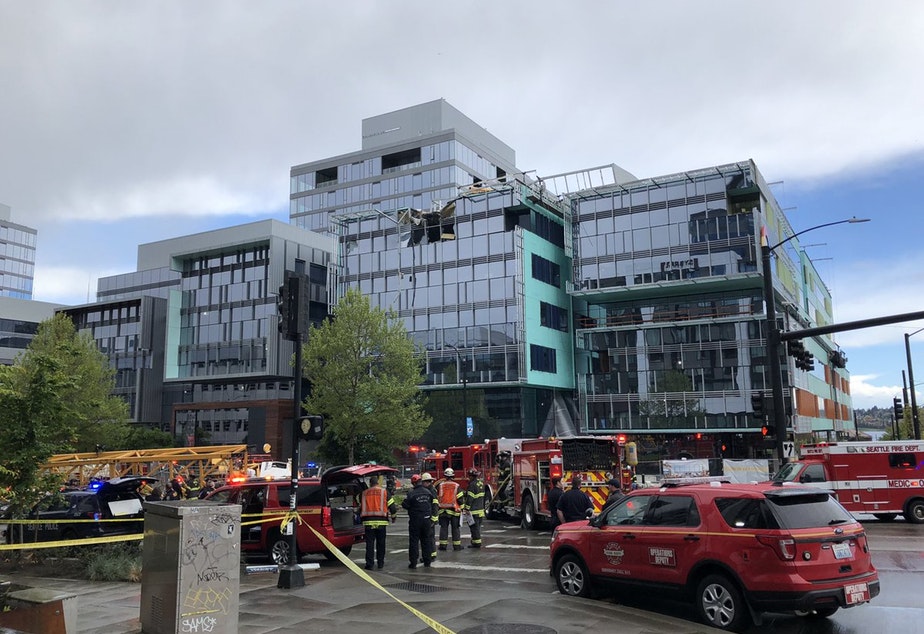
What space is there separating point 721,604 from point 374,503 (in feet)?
22.3

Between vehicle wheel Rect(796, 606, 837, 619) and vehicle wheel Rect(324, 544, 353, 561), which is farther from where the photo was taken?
vehicle wheel Rect(324, 544, 353, 561)

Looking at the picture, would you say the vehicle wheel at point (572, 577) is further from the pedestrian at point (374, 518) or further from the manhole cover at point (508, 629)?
the pedestrian at point (374, 518)

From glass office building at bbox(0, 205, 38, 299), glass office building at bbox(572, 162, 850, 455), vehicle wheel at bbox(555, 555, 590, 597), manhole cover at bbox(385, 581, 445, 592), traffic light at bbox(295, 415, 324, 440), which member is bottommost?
manhole cover at bbox(385, 581, 445, 592)

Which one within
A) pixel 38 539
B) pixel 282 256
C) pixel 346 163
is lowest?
pixel 38 539

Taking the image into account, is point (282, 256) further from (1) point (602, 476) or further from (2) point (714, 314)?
(1) point (602, 476)

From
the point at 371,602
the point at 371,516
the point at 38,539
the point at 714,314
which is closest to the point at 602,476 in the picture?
the point at 371,516

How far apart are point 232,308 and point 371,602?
63.2 m

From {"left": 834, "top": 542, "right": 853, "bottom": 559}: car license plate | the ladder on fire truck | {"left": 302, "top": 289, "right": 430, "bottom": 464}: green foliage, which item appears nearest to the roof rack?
{"left": 834, "top": 542, "right": 853, "bottom": 559}: car license plate

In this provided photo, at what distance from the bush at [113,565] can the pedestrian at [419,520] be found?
15.9 ft

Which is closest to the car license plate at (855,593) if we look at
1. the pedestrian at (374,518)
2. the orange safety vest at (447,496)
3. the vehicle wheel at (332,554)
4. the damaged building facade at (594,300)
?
the pedestrian at (374,518)

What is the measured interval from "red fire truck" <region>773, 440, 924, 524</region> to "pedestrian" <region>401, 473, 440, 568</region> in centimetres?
1156

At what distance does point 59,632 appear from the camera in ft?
25.2

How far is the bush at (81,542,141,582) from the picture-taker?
1315cm

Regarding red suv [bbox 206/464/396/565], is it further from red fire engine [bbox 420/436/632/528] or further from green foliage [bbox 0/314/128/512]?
red fire engine [bbox 420/436/632/528]
